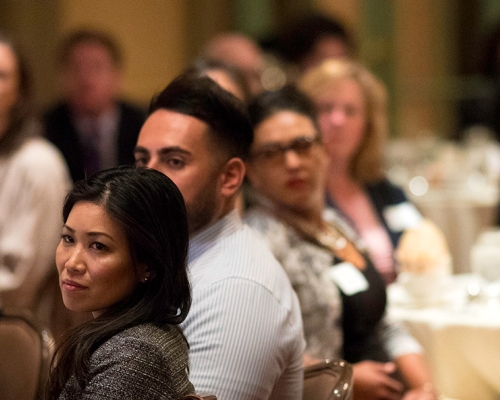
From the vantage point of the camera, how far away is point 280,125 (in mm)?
2502

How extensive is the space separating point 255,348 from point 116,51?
362 centimetres

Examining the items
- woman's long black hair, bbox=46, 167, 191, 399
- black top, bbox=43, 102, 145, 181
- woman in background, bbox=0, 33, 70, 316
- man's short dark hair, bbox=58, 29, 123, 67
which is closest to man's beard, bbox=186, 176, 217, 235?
woman's long black hair, bbox=46, 167, 191, 399

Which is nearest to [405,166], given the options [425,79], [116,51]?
[116,51]

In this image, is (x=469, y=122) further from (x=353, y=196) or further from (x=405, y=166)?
A: (x=353, y=196)

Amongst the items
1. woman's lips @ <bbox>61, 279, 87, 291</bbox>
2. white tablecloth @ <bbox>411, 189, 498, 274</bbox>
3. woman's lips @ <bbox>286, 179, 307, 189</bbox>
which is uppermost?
woman's lips @ <bbox>61, 279, 87, 291</bbox>

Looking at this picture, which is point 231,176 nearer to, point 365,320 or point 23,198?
point 365,320

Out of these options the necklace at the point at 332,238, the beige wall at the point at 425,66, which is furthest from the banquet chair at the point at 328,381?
the beige wall at the point at 425,66

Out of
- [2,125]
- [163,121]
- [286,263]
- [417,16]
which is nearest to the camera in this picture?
[163,121]

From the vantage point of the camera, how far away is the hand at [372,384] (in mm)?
2314

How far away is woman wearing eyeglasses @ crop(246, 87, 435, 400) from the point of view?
2363mm

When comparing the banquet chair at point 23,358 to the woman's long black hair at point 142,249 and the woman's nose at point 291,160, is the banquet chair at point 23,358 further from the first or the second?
the woman's nose at point 291,160

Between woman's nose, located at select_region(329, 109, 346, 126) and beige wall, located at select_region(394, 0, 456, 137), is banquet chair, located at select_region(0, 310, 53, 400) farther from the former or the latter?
beige wall, located at select_region(394, 0, 456, 137)

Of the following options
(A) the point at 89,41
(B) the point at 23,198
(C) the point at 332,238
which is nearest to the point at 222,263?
(C) the point at 332,238

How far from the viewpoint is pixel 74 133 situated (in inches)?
182
